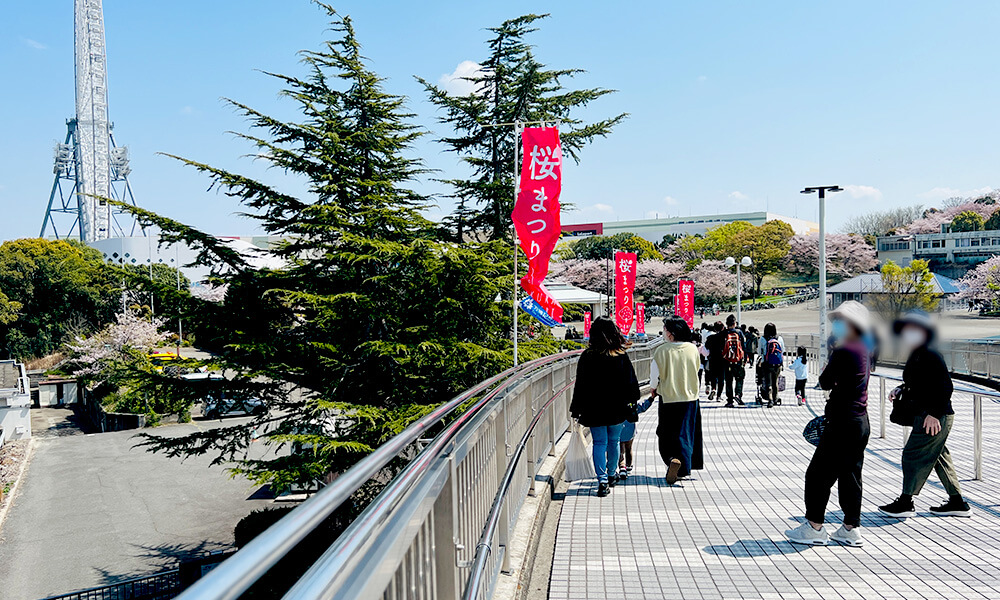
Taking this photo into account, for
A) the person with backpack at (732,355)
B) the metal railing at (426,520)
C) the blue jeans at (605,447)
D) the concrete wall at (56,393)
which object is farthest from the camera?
the concrete wall at (56,393)

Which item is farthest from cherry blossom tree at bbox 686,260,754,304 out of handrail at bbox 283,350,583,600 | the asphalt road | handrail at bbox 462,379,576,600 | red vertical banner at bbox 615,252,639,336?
handrail at bbox 283,350,583,600

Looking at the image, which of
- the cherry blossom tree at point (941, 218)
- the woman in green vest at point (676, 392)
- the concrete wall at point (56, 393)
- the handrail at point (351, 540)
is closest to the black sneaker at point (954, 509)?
the woman in green vest at point (676, 392)

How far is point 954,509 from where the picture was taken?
231 inches

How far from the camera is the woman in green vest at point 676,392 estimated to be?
22.9ft

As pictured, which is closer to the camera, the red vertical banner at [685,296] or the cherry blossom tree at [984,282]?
the red vertical banner at [685,296]

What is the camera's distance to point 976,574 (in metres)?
4.50

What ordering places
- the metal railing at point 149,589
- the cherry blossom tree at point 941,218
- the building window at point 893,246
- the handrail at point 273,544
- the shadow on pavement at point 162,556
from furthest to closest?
1. the cherry blossom tree at point 941,218
2. the building window at point 893,246
3. the shadow on pavement at point 162,556
4. the metal railing at point 149,589
5. the handrail at point 273,544

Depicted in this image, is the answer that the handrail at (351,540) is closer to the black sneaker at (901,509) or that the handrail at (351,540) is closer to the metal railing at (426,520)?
the metal railing at (426,520)

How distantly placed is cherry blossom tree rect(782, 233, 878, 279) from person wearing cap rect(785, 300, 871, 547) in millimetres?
72918

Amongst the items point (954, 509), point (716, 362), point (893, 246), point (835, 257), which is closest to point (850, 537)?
point (954, 509)

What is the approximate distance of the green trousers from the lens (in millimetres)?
5676

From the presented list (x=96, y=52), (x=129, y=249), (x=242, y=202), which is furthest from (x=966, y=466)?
(x=96, y=52)

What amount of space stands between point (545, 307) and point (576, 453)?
6.05m

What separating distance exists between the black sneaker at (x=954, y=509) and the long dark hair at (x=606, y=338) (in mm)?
2851
